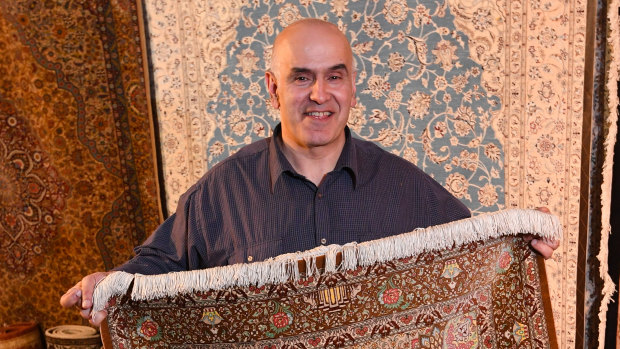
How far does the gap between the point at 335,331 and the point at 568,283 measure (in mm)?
1372

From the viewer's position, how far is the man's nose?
196 cm

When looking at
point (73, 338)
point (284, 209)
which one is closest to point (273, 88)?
point (284, 209)

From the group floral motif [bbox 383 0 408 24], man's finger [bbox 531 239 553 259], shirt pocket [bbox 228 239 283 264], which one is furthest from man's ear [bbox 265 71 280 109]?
man's finger [bbox 531 239 553 259]

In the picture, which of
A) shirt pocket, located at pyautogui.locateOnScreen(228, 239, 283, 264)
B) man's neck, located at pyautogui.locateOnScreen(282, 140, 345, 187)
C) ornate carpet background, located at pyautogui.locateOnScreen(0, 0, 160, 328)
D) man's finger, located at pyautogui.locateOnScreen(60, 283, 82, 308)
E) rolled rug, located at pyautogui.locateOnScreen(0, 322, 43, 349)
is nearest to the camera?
man's finger, located at pyautogui.locateOnScreen(60, 283, 82, 308)

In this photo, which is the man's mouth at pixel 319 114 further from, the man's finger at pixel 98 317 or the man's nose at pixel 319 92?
the man's finger at pixel 98 317

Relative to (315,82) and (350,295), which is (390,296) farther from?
(315,82)

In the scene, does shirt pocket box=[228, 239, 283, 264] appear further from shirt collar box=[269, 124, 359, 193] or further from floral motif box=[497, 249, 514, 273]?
floral motif box=[497, 249, 514, 273]

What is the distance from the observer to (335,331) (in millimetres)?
1648

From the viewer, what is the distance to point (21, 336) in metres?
3.16

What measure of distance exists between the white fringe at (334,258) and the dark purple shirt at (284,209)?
271mm

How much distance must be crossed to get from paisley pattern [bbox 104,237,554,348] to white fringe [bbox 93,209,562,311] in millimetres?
32

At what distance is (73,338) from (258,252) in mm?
1517

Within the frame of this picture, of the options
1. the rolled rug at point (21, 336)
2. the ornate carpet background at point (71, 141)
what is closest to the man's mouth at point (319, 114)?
Result: the ornate carpet background at point (71, 141)

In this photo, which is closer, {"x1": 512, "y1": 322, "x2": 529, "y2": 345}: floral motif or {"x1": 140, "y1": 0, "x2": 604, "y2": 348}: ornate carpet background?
{"x1": 512, "y1": 322, "x2": 529, "y2": 345}: floral motif
